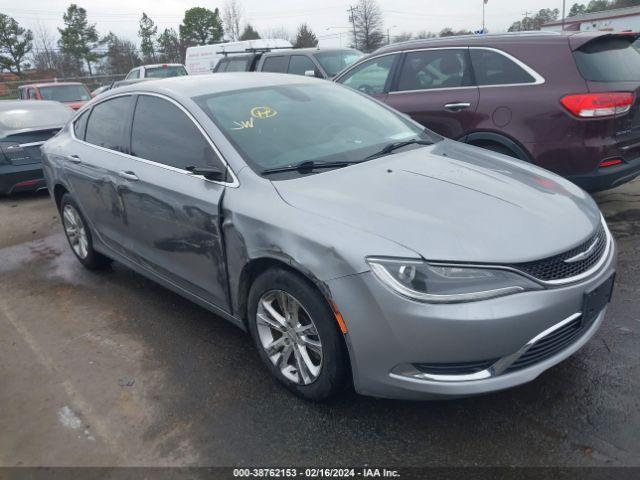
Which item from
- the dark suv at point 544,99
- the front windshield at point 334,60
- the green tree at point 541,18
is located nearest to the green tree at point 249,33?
the green tree at point 541,18

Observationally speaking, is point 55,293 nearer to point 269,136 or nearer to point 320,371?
point 269,136

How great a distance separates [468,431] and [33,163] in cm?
744

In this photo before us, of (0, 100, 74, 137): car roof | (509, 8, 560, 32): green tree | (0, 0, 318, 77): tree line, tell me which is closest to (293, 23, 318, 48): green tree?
(0, 0, 318, 77): tree line

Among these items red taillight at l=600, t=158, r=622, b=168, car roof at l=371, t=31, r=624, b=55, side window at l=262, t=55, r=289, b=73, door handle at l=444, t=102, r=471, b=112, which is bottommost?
red taillight at l=600, t=158, r=622, b=168

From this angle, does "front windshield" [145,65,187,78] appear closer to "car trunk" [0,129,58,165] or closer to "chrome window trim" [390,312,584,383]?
"car trunk" [0,129,58,165]

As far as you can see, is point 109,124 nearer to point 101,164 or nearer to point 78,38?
point 101,164

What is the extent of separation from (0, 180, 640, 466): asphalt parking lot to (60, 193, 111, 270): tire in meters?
0.89

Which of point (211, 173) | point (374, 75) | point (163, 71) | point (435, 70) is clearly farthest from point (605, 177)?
point (163, 71)

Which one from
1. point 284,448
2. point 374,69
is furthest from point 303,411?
point 374,69

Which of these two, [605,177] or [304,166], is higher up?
[304,166]

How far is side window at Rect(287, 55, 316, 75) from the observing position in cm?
1057

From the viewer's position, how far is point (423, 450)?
2.53 m

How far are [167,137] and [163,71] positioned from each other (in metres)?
17.1

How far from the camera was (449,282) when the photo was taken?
7.64 ft
